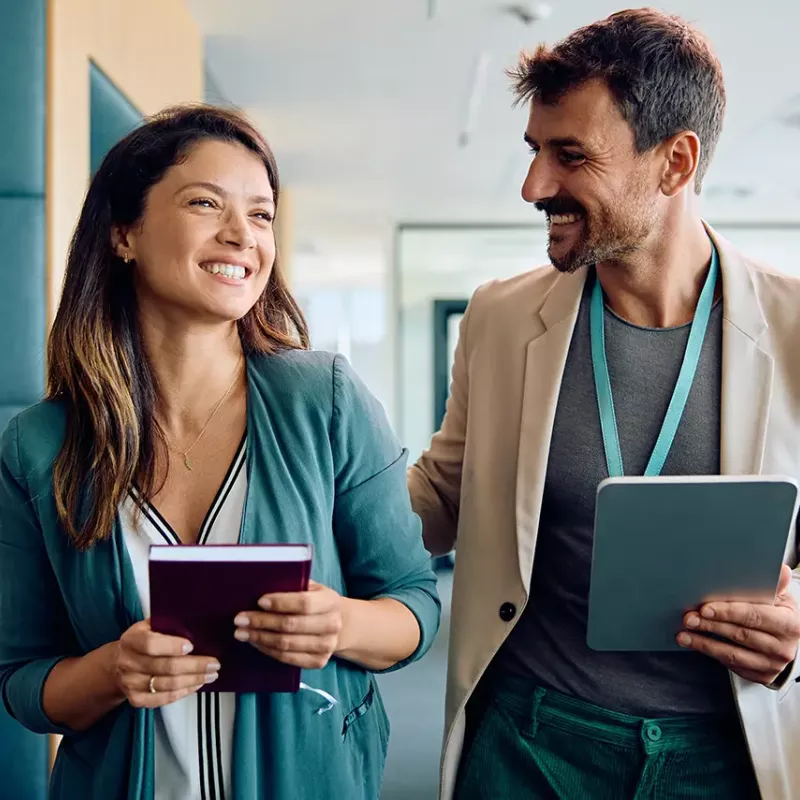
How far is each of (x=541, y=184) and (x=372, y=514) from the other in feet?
2.17

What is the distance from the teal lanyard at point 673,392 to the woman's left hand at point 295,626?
1.86 ft

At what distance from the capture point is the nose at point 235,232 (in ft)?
4.36

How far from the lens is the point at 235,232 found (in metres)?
1.33

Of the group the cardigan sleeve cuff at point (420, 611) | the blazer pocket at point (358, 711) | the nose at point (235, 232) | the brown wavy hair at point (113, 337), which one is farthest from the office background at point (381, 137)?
the blazer pocket at point (358, 711)

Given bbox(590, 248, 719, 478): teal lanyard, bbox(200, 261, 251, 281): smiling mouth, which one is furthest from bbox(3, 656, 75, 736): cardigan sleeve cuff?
bbox(590, 248, 719, 478): teal lanyard

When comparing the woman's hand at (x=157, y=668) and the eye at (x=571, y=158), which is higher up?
the eye at (x=571, y=158)

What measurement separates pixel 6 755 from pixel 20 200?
1603 mm

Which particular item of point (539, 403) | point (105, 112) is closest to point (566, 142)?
point (539, 403)

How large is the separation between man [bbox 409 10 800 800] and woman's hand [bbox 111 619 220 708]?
615 mm

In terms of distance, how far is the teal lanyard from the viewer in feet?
4.88

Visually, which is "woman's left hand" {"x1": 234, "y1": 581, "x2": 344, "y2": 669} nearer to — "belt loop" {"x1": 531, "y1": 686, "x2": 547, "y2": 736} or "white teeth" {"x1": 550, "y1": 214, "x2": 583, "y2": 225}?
"belt loop" {"x1": 531, "y1": 686, "x2": 547, "y2": 736}

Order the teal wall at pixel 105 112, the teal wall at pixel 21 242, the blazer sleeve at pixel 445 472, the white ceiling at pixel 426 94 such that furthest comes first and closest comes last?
the white ceiling at pixel 426 94 < the teal wall at pixel 105 112 < the teal wall at pixel 21 242 < the blazer sleeve at pixel 445 472

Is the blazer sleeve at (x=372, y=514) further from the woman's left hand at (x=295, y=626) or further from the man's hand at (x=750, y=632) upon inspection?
the man's hand at (x=750, y=632)

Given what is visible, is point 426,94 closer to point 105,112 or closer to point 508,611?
point 105,112
